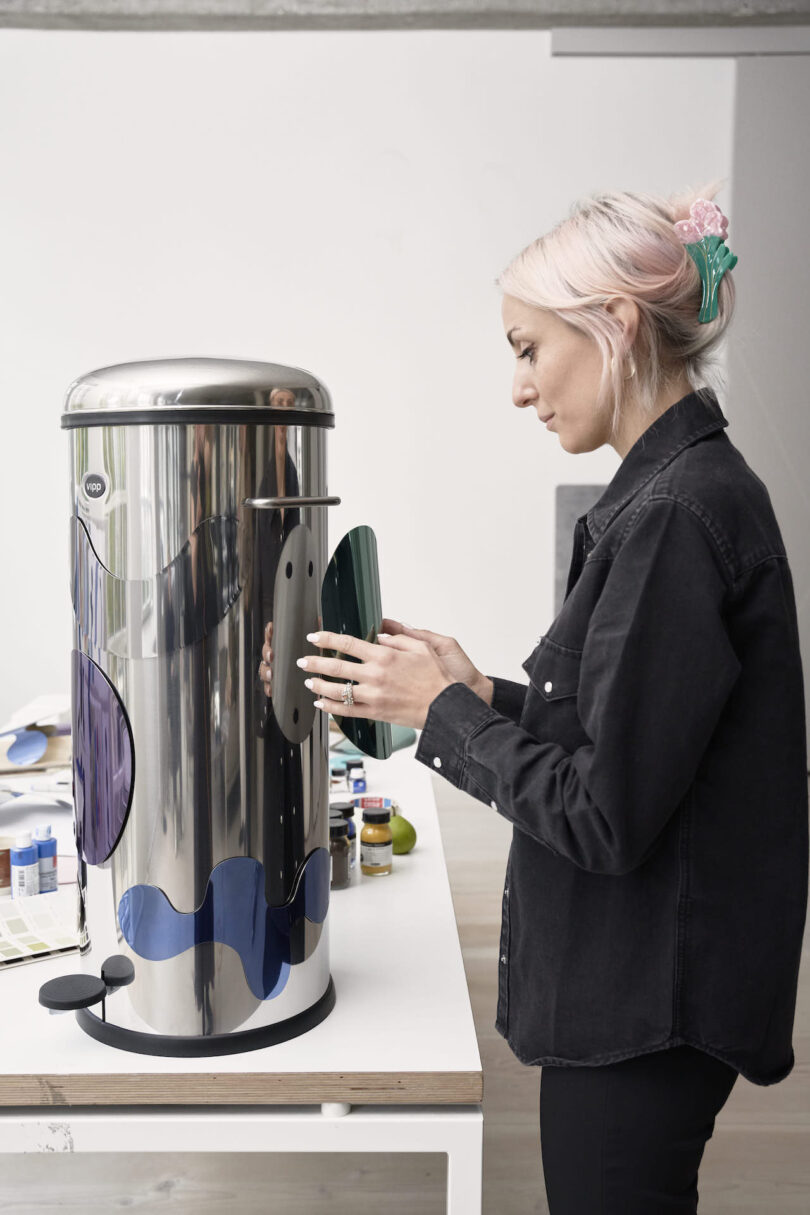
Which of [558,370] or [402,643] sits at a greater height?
[558,370]

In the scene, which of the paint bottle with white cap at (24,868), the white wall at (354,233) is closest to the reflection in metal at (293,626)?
the paint bottle with white cap at (24,868)

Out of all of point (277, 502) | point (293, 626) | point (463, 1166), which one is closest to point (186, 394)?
point (277, 502)

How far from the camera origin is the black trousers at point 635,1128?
96cm

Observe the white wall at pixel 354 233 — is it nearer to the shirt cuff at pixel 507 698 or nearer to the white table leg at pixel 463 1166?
the shirt cuff at pixel 507 698

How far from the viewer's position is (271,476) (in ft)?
3.17

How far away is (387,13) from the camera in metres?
4.27

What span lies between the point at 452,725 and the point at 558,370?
0.35 meters

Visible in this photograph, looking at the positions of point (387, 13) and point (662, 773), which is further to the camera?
point (387, 13)

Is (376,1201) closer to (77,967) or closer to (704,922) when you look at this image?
(77,967)

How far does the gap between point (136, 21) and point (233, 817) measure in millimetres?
4344

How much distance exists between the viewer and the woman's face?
38.1 inches

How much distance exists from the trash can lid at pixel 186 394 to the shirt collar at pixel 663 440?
12.0 inches

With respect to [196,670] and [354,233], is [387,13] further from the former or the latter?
[196,670]

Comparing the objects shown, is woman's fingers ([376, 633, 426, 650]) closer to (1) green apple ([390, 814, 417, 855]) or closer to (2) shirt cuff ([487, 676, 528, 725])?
(2) shirt cuff ([487, 676, 528, 725])
